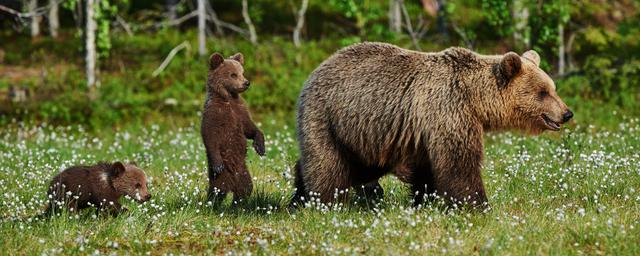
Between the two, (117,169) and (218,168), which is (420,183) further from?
(117,169)

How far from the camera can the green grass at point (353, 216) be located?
6.34m

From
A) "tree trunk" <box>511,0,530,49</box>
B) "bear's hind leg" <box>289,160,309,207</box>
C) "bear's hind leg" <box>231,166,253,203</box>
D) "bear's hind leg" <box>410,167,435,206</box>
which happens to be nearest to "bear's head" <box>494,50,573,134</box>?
"bear's hind leg" <box>410,167,435,206</box>

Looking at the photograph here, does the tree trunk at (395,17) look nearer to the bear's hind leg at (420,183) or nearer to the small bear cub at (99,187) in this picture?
the bear's hind leg at (420,183)

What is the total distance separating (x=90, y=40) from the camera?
17.3m

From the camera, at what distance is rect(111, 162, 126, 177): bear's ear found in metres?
8.14

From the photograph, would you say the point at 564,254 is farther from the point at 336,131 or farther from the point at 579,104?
the point at 579,104

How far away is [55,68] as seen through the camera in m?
20.4

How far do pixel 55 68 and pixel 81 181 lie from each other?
13.1m

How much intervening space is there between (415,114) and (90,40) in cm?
1113

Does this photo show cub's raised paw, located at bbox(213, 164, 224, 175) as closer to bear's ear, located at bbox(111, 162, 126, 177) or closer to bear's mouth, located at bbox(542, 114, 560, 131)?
bear's ear, located at bbox(111, 162, 126, 177)

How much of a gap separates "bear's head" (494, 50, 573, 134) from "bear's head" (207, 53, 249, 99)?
2.53 meters

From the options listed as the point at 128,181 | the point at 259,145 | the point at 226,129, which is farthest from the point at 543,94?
the point at 128,181

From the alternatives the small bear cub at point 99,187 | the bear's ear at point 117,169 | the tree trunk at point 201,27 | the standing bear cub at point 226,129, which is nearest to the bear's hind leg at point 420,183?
the standing bear cub at point 226,129

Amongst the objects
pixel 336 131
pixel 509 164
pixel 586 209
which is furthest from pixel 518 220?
pixel 509 164
